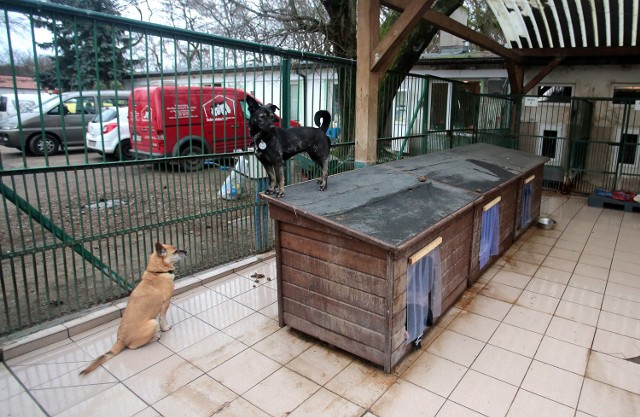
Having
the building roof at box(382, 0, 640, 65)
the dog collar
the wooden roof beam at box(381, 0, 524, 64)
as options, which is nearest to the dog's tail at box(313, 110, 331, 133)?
the dog collar

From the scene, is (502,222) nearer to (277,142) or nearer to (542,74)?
(277,142)

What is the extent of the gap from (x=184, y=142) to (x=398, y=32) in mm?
2725

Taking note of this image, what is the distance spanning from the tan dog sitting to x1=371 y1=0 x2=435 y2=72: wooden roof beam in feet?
10.5

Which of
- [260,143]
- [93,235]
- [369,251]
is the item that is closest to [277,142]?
[260,143]

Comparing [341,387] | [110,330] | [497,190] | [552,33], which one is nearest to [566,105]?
[552,33]

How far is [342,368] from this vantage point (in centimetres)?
317

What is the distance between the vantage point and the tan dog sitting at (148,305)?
10.7ft

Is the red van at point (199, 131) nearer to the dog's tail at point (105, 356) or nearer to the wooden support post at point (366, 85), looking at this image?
the wooden support post at point (366, 85)

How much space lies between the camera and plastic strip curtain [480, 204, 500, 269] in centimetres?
456

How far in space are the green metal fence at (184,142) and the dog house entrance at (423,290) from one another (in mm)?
2087

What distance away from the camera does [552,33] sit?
880 centimetres

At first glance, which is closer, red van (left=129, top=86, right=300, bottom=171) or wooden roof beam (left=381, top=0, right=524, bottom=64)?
red van (left=129, top=86, right=300, bottom=171)

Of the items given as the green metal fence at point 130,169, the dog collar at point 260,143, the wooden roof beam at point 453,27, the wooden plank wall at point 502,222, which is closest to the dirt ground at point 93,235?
the green metal fence at point 130,169

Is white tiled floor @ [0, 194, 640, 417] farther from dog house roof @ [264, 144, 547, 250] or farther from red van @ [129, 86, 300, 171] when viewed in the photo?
red van @ [129, 86, 300, 171]
